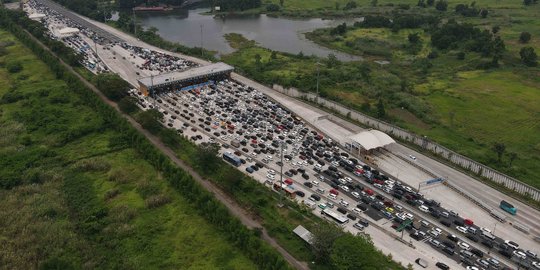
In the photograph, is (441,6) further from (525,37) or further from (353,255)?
(353,255)

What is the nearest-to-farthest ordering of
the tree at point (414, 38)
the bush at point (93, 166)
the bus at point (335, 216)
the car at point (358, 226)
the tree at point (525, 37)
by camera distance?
the car at point (358, 226), the bus at point (335, 216), the bush at point (93, 166), the tree at point (525, 37), the tree at point (414, 38)

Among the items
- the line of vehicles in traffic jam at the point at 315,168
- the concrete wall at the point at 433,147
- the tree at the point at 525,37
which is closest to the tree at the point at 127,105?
the line of vehicles in traffic jam at the point at 315,168

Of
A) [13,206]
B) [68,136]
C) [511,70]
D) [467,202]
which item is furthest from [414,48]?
[13,206]

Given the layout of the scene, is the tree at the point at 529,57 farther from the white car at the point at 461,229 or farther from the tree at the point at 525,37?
the white car at the point at 461,229

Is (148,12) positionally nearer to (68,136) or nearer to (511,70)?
(68,136)

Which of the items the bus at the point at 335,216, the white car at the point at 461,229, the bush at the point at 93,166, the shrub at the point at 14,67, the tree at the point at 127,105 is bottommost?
the white car at the point at 461,229
